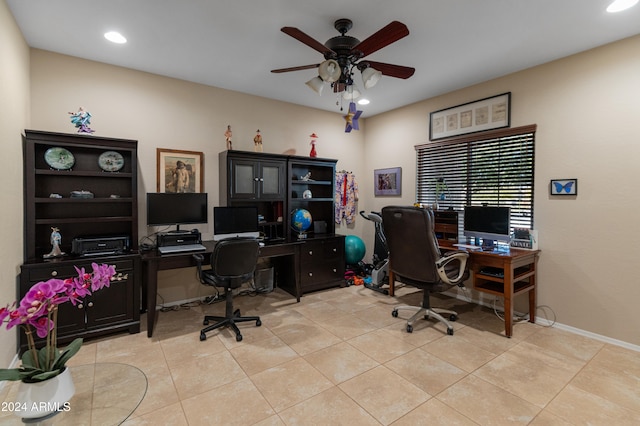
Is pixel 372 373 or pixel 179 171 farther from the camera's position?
pixel 179 171

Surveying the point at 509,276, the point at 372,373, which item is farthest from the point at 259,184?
the point at 509,276

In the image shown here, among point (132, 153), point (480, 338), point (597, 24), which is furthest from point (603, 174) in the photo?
point (132, 153)

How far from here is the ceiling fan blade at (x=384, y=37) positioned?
2034 millimetres

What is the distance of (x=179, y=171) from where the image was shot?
3688mm

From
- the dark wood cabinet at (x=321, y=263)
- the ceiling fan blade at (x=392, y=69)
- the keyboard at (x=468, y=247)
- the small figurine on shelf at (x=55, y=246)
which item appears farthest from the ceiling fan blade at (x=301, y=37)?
the small figurine on shelf at (x=55, y=246)

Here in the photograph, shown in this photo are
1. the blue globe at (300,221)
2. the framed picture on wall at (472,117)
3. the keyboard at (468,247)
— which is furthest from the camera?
the blue globe at (300,221)

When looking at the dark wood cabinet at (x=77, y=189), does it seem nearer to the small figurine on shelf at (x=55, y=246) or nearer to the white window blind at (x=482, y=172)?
the small figurine on shelf at (x=55, y=246)

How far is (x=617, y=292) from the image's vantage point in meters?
2.80

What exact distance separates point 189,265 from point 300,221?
5.37ft

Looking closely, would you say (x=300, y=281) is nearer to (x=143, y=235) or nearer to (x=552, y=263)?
(x=143, y=235)

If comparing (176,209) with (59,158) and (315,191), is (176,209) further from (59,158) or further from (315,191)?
(315,191)

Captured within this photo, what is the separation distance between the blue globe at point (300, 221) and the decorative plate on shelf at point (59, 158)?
251cm

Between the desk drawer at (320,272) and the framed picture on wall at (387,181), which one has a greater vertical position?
the framed picture on wall at (387,181)

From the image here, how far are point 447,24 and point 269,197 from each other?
8.81ft
